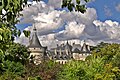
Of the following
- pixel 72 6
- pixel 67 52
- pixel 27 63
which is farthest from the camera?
pixel 67 52

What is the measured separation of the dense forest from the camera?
5.97 m

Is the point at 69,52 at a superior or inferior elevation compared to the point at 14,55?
inferior

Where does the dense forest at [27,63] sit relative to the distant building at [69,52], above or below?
above

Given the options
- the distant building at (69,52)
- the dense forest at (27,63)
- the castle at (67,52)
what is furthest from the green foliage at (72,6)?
the distant building at (69,52)

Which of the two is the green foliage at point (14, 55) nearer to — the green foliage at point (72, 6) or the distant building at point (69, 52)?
the green foliage at point (72, 6)

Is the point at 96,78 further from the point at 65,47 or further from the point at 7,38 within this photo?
the point at 65,47

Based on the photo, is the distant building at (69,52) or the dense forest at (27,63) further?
the distant building at (69,52)

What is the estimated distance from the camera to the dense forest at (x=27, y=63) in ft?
19.6

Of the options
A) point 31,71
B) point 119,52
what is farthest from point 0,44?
point 119,52

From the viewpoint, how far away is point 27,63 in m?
9.13

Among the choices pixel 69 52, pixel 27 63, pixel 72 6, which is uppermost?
pixel 72 6

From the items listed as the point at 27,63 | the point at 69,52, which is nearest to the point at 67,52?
the point at 69,52

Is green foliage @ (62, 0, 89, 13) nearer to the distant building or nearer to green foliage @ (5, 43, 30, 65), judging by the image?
green foliage @ (5, 43, 30, 65)

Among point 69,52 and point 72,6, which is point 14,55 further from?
point 69,52
